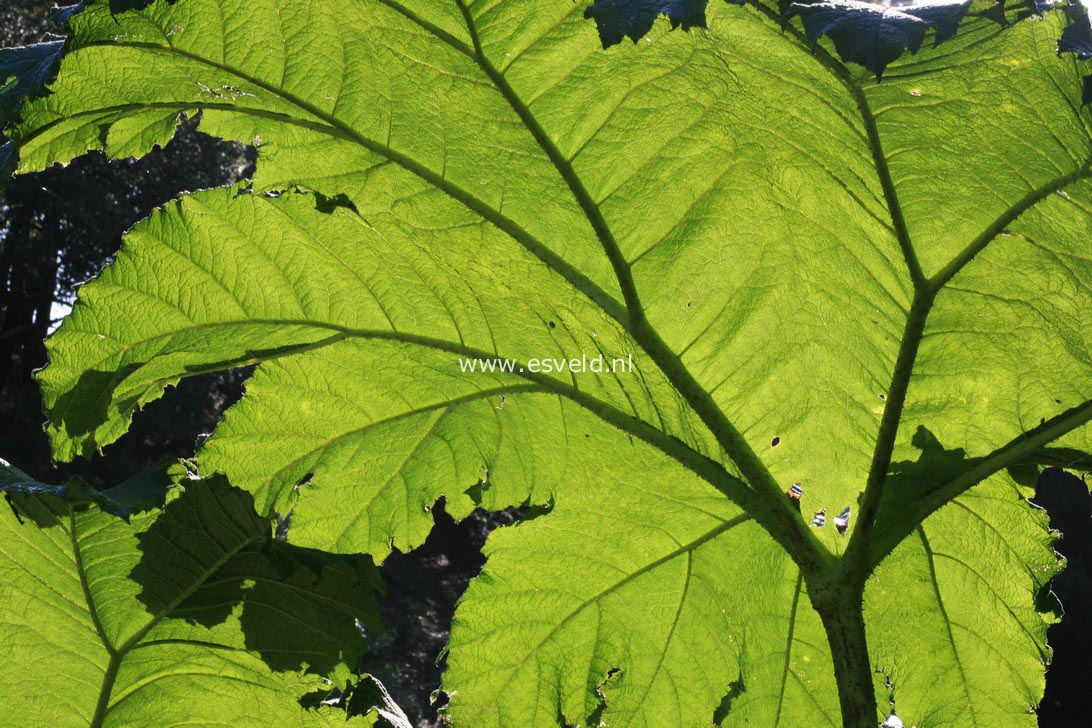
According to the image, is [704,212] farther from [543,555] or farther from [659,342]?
[543,555]

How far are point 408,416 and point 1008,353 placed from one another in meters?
0.70

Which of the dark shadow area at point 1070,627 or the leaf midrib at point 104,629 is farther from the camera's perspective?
the dark shadow area at point 1070,627

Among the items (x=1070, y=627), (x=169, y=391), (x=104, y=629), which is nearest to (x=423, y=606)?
(x=169, y=391)

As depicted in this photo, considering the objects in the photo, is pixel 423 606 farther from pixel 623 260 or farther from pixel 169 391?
pixel 623 260

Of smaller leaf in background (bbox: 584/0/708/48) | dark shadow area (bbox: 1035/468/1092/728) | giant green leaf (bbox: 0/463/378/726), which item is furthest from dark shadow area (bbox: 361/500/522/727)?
smaller leaf in background (bbox: 584/0/708/48)

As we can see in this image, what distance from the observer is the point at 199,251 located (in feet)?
3.47

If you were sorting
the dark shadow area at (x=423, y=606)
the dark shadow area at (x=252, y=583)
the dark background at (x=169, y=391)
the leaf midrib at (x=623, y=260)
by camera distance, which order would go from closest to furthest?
the leaf midrib at (x=623, y=260) → the dark shadow area at (x=252, y=583) → the dark shadow area at (x=423, y=606) → the dark background at (x=169, y=391)

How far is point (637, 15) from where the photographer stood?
0.70 m

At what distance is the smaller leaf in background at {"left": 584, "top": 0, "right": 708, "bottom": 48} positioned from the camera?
0.68 m

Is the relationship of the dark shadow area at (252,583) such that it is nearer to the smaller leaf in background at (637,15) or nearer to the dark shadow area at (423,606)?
the smaller leaf in background at (637,15)

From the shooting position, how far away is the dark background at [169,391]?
7711mm

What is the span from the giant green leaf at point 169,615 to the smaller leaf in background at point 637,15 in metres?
0.85

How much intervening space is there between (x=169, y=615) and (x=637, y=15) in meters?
1.11

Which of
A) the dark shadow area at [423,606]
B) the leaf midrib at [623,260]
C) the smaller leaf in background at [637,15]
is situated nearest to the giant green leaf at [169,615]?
the leaf midrib at [623,260]
